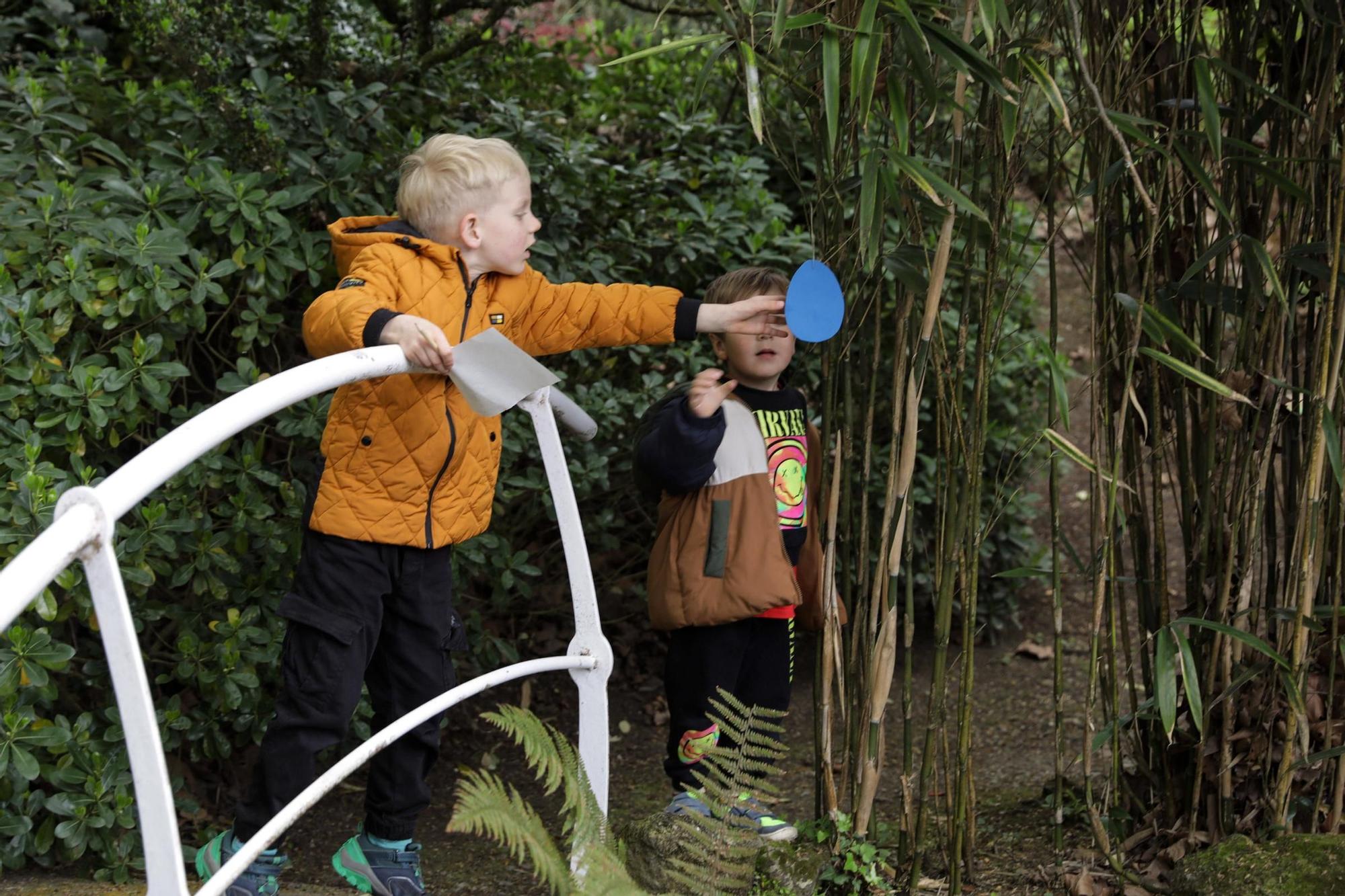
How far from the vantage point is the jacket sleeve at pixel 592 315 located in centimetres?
246

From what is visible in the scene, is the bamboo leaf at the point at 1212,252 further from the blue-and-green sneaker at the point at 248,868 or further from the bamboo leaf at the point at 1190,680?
the blue-and-green sneaker at the point at 248,868

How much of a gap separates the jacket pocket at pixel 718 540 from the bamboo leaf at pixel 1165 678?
78 centimetres

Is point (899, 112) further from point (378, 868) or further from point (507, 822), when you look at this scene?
point (378, 868)

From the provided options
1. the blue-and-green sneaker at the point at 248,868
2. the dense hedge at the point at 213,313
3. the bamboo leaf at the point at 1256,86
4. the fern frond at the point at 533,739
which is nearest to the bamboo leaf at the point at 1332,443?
the bamboo leaf at the point at 1256,86

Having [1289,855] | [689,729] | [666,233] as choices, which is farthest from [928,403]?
[1289,855]

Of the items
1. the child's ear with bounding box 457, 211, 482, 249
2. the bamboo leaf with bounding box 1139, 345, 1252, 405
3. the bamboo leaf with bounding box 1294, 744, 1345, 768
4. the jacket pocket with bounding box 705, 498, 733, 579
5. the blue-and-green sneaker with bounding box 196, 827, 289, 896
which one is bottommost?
the blue-and-green sneaker with bounding box 196, 827, 289, 896

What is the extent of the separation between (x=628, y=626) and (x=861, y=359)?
1.72 metres

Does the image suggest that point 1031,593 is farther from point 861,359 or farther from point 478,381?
point 478,381

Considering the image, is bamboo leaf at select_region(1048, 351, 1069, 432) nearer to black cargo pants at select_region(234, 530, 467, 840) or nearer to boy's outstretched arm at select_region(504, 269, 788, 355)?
boy's outstretched arm at select_region(504, 269, 788, 355)

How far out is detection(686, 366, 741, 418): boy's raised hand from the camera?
2.36m

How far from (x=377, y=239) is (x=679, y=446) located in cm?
65

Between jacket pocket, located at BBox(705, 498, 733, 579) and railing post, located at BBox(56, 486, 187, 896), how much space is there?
1269 mm

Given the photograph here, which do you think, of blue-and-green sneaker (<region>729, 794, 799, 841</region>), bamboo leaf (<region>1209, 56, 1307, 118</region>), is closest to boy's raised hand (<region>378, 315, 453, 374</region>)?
blue-and-green sneaker (<region>729, 794, 799, 841</region>)

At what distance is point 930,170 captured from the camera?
79.6 inches
